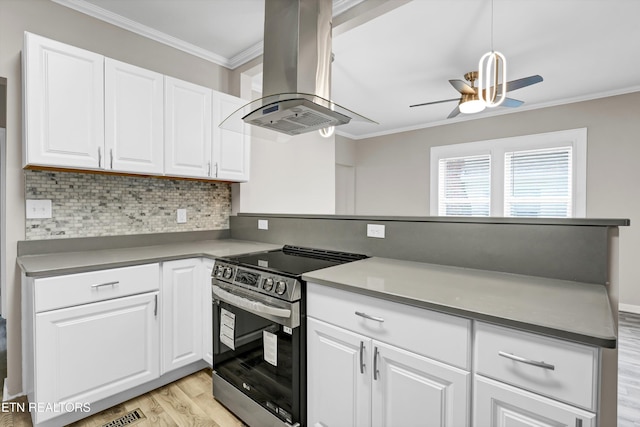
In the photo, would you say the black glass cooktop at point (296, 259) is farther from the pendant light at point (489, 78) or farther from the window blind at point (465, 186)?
the window blind at point (465, 186)

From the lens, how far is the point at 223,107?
102 inches

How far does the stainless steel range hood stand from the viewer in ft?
5.56

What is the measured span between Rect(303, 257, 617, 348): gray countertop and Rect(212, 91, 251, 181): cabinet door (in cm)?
144

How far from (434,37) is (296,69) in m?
1.68

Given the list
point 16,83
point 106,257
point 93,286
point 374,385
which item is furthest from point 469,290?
point 16,83

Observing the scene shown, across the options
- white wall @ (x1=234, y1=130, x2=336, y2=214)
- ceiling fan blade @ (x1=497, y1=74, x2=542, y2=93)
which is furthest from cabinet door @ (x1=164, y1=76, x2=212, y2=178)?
ceiling fan blade @ (x1=497, y1=74, x2=542, y2=93)

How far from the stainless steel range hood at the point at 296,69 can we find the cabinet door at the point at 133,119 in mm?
716

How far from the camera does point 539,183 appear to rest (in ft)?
14.5

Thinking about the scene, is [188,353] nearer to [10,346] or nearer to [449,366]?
[10,346]

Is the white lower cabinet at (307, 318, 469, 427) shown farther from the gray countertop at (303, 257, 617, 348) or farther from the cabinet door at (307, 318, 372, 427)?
the gray countertop at (303, 257, 617, 348)

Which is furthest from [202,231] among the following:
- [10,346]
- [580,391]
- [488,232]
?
[580,391]

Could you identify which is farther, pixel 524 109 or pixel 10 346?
pixel 524 109

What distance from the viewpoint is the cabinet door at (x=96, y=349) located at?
155cm

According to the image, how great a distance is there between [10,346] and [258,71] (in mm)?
2679
